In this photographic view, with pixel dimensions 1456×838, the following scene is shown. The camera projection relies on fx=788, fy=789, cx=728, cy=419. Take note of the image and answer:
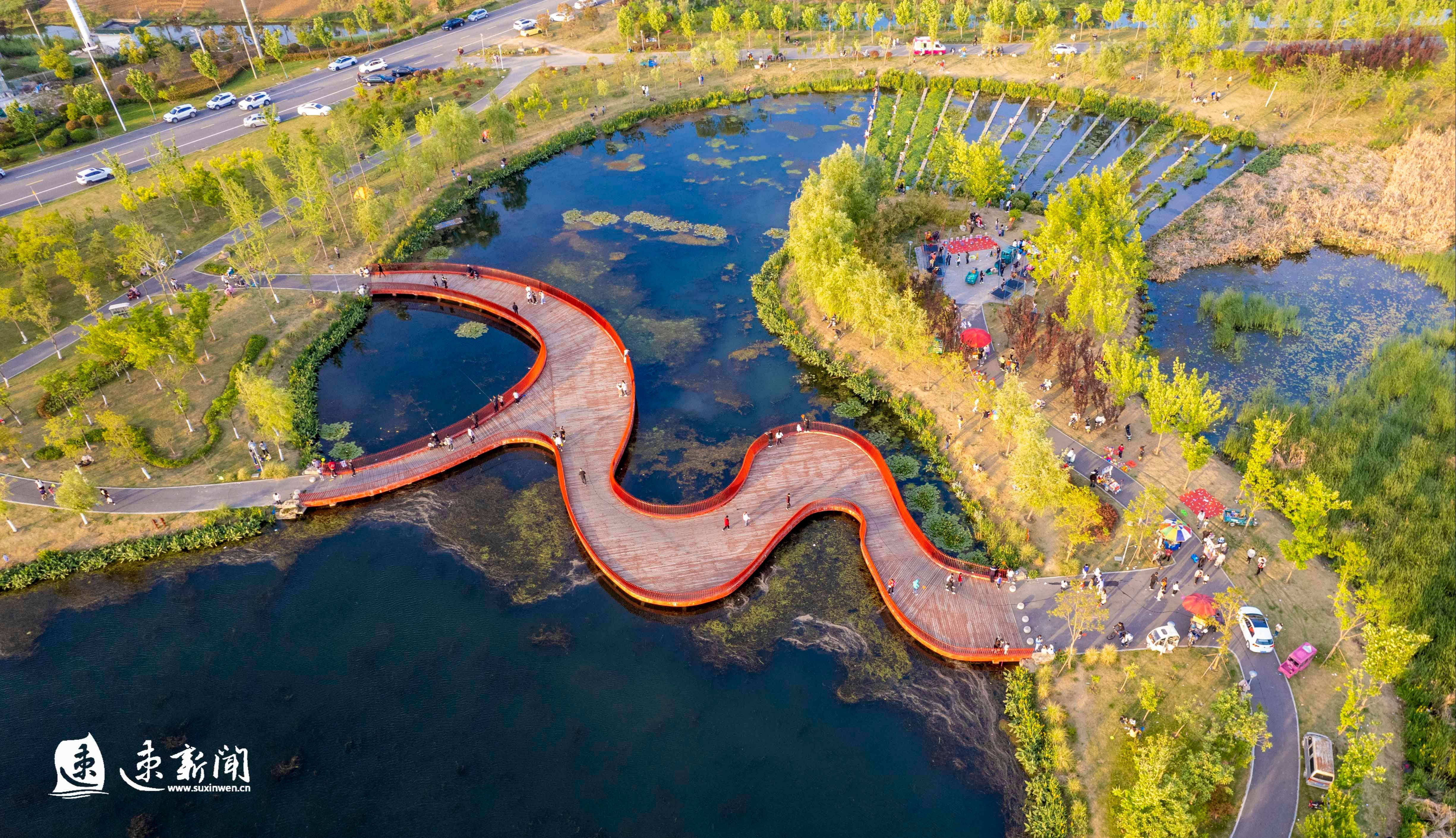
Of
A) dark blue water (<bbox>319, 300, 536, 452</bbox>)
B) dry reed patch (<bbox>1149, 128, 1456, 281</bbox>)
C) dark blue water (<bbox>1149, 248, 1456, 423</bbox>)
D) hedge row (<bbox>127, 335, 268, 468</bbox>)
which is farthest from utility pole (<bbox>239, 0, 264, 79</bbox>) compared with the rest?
dark blue water (<bbox>1149, 248, 1456, 423</bbox>)

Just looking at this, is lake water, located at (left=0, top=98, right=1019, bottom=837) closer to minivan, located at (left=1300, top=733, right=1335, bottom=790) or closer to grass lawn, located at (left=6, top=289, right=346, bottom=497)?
grass lawn, located at (left=6, top=289, right=346, bottom=497)

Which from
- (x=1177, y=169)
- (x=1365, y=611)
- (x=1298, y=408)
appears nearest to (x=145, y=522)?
(x=1365, y=611)

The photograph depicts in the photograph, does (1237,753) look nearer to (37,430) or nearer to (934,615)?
(934,615)

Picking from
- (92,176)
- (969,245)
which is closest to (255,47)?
(92,176)

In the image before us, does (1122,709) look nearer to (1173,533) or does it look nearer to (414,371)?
(1173,533)

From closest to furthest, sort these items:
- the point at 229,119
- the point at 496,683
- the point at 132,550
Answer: the point at 496,683, the point at 132,550, the point at 229,119

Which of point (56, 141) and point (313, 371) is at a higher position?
point (56, 141)
